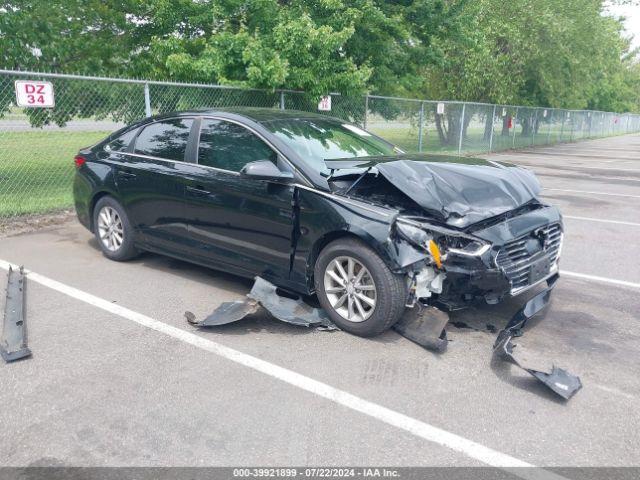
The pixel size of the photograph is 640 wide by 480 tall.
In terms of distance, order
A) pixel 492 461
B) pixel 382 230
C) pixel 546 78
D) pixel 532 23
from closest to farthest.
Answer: pixel 492 461 → pixel 382 230 → pixel 532 23 → pixel 546 78

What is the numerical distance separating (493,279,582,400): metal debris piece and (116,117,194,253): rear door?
2.95m

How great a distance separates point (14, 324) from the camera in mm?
4254

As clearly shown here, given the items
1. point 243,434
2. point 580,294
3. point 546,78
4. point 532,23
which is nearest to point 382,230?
point 243,434

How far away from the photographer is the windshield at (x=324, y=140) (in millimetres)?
4688

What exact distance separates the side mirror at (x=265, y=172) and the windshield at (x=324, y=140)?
0.28 m

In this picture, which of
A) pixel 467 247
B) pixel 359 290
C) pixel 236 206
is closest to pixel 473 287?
pixel 467 247

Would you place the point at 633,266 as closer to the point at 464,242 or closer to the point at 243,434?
the point at 464,242

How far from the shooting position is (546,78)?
2377cm

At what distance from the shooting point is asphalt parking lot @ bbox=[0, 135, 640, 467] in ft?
9.29

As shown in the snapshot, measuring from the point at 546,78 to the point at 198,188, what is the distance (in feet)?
74.1

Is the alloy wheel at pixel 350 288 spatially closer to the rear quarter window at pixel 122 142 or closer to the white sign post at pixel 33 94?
the rear quarter window at pixel 122 142

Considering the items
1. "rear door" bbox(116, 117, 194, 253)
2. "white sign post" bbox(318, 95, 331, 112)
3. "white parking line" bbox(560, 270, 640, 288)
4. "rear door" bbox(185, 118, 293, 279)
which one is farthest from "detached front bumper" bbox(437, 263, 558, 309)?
"white sign post" bbox(318, 95, 331, 112)

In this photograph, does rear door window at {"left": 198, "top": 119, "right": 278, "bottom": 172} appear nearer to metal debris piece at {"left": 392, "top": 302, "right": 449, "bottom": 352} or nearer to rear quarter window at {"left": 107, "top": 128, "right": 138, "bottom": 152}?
rear quarter window at {"left": 107, "top": 128, "right": 138, "bottom": 152}

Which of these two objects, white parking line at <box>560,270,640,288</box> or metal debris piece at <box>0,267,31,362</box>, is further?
white parking line at <box>560,270,640,288</box>
